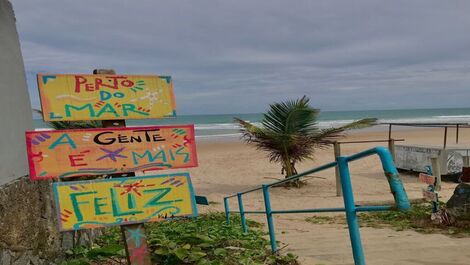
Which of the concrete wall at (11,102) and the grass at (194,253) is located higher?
the concrete wall at (11,102)

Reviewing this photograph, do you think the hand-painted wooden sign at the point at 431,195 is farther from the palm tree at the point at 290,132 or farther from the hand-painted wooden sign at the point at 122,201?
the palm tree at the point at 290,132

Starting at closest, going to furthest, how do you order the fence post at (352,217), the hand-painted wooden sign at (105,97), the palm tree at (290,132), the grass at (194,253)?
the fence post at (352,217) < the hand-painted wooden sign at (105,97) < the grass at (194,253) < the palm tree at (290,132)

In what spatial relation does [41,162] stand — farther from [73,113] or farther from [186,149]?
[186,149]

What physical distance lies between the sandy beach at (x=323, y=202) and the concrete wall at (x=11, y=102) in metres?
2.62

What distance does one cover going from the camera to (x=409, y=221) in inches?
258

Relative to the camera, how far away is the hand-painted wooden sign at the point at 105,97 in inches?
116

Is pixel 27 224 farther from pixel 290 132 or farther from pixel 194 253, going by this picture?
pixel 290 132

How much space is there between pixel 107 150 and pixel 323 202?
7299 mm

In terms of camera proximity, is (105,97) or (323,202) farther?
(323,202)

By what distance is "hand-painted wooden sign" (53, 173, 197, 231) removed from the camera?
2.84 m

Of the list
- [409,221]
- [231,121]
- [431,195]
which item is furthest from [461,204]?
[231,121]

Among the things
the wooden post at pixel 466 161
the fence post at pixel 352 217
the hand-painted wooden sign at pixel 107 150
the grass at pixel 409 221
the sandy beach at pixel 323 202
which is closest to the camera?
the fence post at pixel 352 217

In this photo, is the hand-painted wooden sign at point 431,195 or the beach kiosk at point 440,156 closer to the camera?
the hand-painted wooden sign at point 431,195

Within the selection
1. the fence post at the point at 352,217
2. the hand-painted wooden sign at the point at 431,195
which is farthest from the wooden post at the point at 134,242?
the hand-painted wooden sign at the point at 431,195
